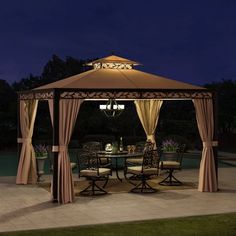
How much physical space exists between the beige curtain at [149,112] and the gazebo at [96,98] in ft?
4.41

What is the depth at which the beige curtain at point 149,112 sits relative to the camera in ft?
41.3

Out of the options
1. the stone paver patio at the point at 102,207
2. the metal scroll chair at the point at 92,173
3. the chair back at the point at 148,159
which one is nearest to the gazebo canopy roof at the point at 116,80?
the chair back at the point at 148,159

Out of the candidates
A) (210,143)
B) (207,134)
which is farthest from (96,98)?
(210,143)

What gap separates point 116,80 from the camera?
10.1 meters

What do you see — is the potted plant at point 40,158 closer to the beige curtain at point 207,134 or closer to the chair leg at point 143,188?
the chair leg at point 143,188

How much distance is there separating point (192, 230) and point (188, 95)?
382 centimetres

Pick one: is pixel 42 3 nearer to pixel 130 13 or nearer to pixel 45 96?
pixel 130 13

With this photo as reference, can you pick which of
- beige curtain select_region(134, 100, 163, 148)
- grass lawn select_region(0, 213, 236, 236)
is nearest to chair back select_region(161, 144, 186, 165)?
beige curtain select_region(134, 100, 163, 148)

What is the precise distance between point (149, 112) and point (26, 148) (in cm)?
331

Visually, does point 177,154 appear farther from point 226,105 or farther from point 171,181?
point 226,105

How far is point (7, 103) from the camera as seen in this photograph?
2327 cm

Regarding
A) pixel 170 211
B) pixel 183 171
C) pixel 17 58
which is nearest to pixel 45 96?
pixel 170 211

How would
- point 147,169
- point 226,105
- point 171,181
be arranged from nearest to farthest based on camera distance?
1. point 147,169
2. point 171,181
3. point 226,105

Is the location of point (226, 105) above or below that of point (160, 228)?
above
